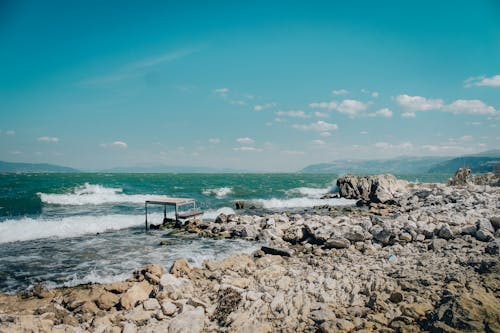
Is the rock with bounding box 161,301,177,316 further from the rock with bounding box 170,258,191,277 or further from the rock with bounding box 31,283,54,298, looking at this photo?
the rock with bounding box 31,283,54,298

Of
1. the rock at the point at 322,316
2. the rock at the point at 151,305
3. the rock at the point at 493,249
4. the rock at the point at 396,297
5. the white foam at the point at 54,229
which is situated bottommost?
the white foam at the point at 54,229

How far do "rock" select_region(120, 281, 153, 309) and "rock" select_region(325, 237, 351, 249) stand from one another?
6.50 meters

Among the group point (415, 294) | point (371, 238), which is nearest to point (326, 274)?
point (415, 294)

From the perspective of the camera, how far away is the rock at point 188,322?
5469 millimetres

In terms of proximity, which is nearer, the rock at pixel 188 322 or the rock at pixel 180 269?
the rock at pixel 188 322

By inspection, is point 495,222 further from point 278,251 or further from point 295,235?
point 278,251

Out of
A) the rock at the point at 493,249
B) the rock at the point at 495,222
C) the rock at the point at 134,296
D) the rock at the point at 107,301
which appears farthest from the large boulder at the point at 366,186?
the rock at the point at 107,301

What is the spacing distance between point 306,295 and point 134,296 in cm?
375

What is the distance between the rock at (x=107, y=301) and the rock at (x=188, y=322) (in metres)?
1.76

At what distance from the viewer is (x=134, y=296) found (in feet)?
21.8

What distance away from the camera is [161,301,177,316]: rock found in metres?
6.10

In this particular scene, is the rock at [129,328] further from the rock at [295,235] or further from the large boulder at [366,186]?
the large boulder at [366,186]

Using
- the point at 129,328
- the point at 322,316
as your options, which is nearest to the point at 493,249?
the point at 322,316

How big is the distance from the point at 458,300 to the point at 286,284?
339 centimetres
